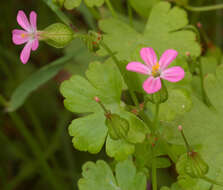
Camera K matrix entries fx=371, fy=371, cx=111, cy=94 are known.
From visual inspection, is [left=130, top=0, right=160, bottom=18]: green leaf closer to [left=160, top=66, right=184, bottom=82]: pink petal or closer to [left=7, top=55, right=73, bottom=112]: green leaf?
[left=7, top=55, right=73, bottom=112]: green leaf

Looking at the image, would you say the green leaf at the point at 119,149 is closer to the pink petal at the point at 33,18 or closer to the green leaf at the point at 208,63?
the pink petal at the point at 33,18

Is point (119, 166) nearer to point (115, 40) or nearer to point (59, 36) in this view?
point (59, 36)

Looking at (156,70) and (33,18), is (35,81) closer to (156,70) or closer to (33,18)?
(33,18)

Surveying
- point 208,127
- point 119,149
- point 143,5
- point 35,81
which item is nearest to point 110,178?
point 119,149

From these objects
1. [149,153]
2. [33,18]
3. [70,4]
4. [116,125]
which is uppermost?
[33,18]

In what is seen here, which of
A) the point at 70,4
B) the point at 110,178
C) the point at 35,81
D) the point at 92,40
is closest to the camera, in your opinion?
the point at 92,40

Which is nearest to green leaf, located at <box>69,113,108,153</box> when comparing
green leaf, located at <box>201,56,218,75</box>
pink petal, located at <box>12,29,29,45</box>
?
pink petal, located at <box>12,29,29,45</box>
